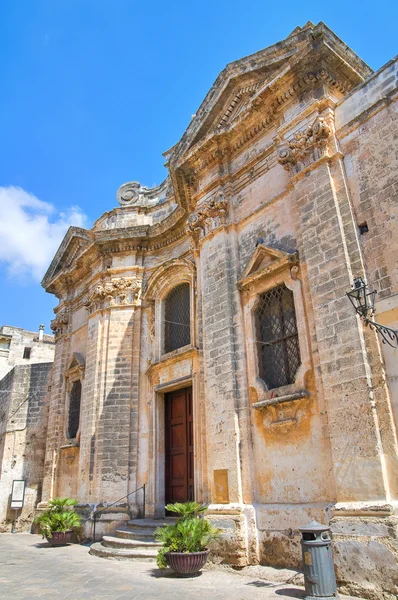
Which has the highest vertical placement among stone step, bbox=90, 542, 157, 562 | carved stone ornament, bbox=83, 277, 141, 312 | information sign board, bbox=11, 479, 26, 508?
carved stone ornament, bbox=83, 277, 141, 312

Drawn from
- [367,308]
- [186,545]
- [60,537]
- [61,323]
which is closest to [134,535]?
[60,537]

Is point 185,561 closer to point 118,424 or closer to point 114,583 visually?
point 114,583

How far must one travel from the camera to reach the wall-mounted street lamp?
241 inches

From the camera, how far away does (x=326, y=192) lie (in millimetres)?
7750

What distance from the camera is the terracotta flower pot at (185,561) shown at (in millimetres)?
6910

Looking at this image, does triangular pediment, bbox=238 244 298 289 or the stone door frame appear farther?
the stone door frame

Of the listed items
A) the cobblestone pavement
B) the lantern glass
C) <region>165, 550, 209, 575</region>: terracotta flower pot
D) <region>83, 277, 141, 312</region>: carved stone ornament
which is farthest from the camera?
<region>83, 277, 141, 312</region>: carved stone ornament

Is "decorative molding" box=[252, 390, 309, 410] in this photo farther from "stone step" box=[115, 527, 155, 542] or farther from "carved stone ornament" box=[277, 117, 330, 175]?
"carved stone ornament" box=[277, 117, 330, 175]

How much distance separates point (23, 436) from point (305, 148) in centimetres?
1284

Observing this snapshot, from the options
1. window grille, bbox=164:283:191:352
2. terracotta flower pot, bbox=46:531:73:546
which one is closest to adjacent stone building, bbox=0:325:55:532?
terracotta flower pot, bbox=46:531:73:546

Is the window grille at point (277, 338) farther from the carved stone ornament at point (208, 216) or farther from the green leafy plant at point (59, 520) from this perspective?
the green leafy plant at point (59, 520)

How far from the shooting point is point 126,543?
883 cm

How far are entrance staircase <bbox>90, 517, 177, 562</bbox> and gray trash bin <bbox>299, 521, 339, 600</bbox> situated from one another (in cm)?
367

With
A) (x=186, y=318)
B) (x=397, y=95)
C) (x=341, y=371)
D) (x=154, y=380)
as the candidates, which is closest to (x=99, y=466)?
(x=154, y=380)
